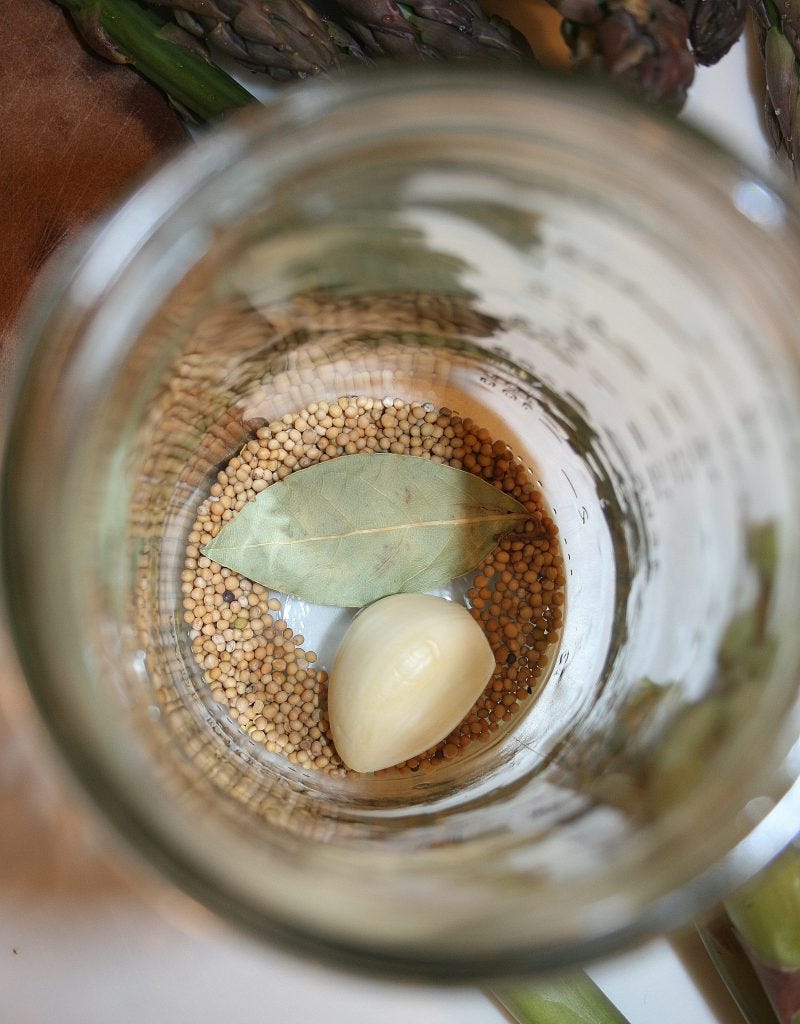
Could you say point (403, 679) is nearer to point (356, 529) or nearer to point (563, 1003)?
point (356, 529)

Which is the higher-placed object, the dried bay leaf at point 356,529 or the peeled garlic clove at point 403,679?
the dried bay leaf at point 356,529

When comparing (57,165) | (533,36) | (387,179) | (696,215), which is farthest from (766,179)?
(57,165)

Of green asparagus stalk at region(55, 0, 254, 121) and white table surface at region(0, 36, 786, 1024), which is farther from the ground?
green asparagus stalk at region(55, 0, 254, 121)

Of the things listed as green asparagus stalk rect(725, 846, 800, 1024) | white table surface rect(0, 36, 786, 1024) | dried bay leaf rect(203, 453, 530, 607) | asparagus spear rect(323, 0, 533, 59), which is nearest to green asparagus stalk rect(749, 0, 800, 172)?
white table surface rect(0, 36, 786, 1024)

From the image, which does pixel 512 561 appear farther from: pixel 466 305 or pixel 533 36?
pixel 533 36

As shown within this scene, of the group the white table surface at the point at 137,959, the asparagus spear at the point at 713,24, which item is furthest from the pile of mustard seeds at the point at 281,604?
the asparagus spear at the point at 713,24

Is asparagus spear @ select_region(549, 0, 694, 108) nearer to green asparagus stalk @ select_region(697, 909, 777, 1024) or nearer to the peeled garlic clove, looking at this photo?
the peeled garlic clove

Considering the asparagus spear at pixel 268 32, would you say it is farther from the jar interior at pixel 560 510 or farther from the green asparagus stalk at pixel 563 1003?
the green asparagus stalk at pixel 563 1003
